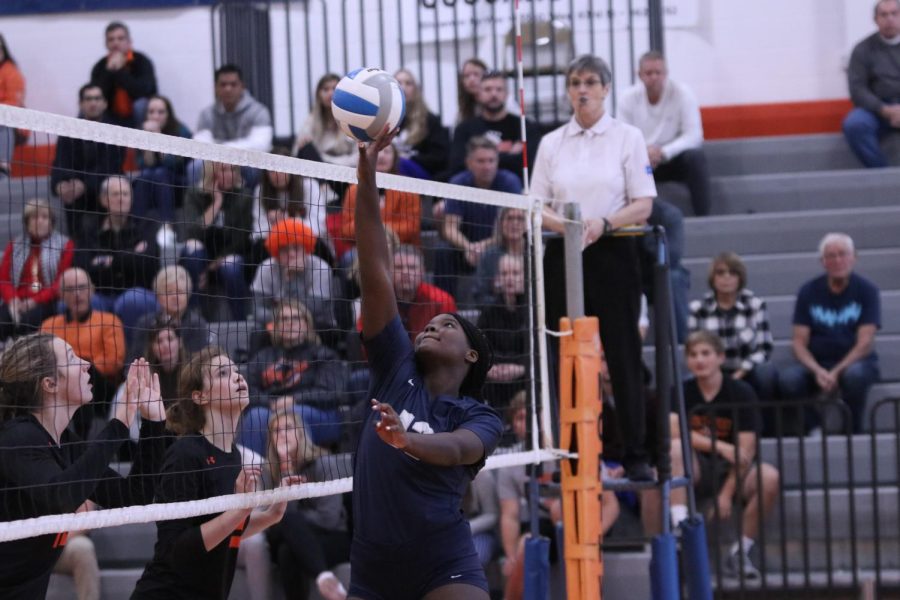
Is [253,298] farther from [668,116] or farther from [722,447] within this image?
[668,116]

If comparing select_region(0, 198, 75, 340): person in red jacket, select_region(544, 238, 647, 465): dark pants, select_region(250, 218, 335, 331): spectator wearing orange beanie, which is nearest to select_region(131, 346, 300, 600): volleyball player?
select_region(544, 238, 647, 465): dark pants

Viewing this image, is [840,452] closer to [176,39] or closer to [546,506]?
[546,506]

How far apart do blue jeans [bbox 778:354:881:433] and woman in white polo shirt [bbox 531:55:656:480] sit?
226cm

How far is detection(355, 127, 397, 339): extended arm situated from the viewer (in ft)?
15.3

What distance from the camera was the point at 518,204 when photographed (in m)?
6.48

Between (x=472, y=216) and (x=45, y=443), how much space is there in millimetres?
5223

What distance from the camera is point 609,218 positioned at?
691 cm

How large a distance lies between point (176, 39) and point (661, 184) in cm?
528

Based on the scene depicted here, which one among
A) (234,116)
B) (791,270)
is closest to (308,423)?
(791,270)

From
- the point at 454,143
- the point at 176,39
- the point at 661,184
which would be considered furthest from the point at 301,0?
the point at 661,184

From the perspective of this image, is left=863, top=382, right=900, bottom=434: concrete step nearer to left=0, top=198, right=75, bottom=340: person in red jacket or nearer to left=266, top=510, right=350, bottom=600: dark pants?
left=266, top=510, right=350, bottom=600: dark pants

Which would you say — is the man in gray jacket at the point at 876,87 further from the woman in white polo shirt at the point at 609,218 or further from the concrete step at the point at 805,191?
the woman in white polo shirt at the point at 609,218

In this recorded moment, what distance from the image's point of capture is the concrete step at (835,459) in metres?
8.52

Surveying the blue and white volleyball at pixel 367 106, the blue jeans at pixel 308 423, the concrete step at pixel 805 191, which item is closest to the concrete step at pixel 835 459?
the blue jeans at pixel 308 423
